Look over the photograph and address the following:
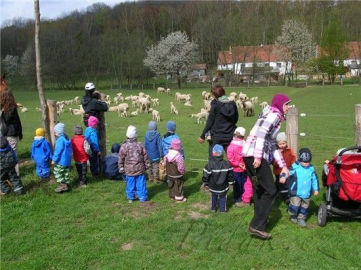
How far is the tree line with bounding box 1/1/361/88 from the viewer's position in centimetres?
7656

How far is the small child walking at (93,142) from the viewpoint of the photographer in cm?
879

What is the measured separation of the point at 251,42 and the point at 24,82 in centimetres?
4386

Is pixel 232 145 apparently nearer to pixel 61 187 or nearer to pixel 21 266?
pixel 61 187

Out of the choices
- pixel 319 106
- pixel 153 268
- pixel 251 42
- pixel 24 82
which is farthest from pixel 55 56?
pixel 153 268

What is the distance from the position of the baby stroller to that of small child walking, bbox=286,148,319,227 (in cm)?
23

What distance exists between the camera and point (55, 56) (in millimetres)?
81375

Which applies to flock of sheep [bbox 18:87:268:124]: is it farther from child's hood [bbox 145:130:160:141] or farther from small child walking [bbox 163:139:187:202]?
small child walking [bbox 163:139:187:202]

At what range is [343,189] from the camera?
237 inches

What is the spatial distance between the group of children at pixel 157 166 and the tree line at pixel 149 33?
66.3 meters

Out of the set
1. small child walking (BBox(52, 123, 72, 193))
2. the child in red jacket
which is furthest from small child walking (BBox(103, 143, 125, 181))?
small child walking (BBox(52, 123, 72, 193))

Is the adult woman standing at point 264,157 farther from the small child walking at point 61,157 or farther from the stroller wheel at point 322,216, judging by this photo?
the small child walking at point 61,157

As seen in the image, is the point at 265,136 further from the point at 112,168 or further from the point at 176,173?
the point at 112,168

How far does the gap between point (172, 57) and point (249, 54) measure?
1683 cm

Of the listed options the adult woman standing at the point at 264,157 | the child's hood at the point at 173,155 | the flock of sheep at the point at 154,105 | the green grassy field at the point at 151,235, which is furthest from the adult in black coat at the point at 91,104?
the flock of sheep at the point at 154,105
